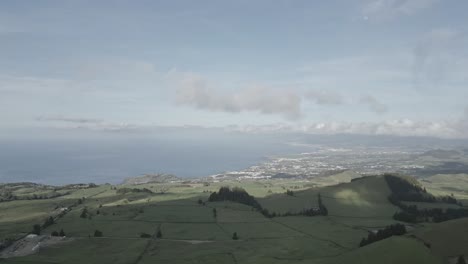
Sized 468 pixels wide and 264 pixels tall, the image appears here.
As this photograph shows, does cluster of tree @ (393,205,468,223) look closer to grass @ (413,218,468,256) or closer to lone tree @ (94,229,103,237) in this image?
grass @ (413,218,468,256)

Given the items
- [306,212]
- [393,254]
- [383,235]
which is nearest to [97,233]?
[306,212]

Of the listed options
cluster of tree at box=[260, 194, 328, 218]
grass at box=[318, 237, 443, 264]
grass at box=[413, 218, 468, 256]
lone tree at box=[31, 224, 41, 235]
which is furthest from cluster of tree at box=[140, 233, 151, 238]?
grass at box=[413, 218, 468, 256]

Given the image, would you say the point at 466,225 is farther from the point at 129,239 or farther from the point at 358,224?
the point at 129,239

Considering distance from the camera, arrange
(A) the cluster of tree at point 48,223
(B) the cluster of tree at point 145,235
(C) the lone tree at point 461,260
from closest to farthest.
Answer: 1. (C) the lone tree at point 461,260
2. (B) the cluster of tree at point 145,235
3. (A) the cluster of tree at point 48,223

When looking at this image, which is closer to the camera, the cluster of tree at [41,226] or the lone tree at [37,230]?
the lone tree at [37,230]

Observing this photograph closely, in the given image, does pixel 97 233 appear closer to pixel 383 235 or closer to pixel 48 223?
pixel 48 223

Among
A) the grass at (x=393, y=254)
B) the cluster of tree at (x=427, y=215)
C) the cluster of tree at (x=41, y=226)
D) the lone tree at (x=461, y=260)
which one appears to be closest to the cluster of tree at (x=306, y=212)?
the cluster of tree at (x=427, y=215)

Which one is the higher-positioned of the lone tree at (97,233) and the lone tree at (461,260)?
the lone tree at (461,260)

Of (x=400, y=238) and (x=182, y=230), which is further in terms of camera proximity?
(x=182, y=230)

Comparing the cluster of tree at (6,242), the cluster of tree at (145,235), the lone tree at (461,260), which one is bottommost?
the cluster of tree at (6,242)

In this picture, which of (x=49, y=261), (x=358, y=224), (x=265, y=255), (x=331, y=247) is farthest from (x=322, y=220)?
(x=49, y=261)

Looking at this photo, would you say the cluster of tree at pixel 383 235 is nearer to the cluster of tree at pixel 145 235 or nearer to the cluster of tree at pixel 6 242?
the cluster of tree at pixel 145 235
